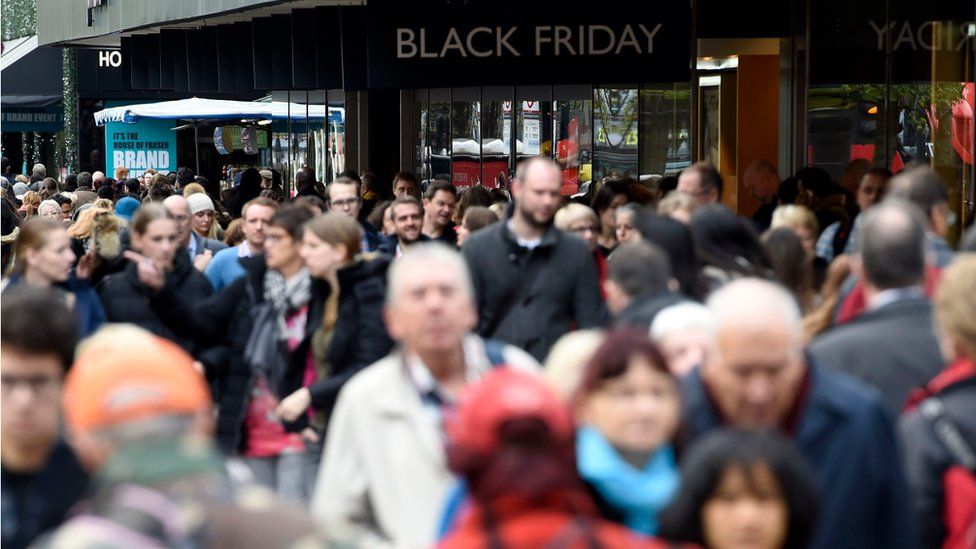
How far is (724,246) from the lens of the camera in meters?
7.90

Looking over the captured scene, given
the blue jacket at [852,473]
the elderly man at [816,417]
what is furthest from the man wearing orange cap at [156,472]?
the blue jacket at [852,473]

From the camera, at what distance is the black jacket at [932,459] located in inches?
196

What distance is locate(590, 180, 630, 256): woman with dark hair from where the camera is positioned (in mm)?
12216

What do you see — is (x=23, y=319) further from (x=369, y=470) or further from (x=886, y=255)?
(x=886, y=255)

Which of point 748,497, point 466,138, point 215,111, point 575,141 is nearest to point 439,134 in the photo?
point 466,138

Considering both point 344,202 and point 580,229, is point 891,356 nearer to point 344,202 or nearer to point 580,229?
point 580,229

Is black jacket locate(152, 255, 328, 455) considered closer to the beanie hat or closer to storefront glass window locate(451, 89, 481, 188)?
the beanie hat

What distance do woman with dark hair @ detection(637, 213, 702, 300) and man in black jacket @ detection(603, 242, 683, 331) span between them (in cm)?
92

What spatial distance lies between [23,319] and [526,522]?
86.5 inches

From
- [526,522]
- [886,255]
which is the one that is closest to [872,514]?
[886,255]

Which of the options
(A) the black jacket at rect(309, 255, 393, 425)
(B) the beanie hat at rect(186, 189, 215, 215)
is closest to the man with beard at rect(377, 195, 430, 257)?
(B) the beanie hat at rect(186, 189, 215, 215)

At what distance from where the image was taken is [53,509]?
469 cm

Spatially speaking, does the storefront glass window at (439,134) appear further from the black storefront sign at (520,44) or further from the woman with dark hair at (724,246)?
the woman with dark hair at (724,246)

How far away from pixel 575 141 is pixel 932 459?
17.5m
